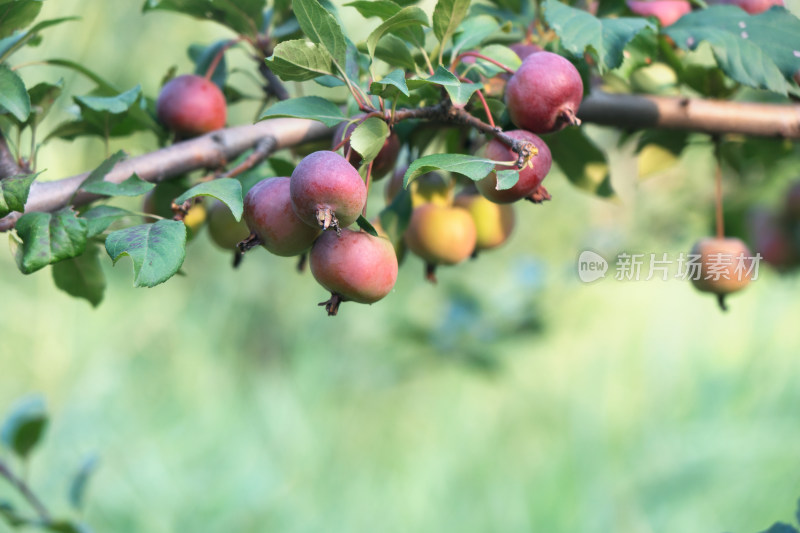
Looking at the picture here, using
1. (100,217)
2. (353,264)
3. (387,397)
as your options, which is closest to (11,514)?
(100,217)

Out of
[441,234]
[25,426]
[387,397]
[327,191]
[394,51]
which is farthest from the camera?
[387,397]

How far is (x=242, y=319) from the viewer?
2.76 m

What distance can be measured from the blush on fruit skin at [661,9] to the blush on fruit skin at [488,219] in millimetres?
208

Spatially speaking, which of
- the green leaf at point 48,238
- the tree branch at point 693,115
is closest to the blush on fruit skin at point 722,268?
the tree branch at point 693,115

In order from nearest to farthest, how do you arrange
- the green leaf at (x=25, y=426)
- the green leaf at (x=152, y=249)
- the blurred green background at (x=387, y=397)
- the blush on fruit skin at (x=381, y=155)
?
the green leaf at (x=152, y=249) → the blush on fruit skin at (x=381, y=155) → the green leaf at (x=25, y=426) → the blurred green background at (x=387, y=397)

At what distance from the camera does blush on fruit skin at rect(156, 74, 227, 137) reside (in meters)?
0.52

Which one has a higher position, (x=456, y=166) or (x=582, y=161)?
(x=456, y=166)

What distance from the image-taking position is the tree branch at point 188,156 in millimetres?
447

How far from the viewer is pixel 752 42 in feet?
1.66

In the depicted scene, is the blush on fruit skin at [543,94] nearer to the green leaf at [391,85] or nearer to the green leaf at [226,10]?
the green leaf at [391,85]

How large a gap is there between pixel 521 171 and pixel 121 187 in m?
0.24

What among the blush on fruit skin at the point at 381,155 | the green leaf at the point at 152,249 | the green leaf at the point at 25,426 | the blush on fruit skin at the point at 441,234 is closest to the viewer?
the green leaf at the point at 152,249

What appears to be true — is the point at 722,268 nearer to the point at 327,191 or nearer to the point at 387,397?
the point at 327,191

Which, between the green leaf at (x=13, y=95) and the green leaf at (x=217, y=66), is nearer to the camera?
the green leaf at (x=13, y=95)
